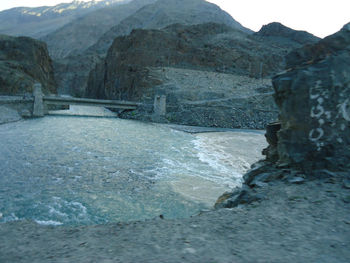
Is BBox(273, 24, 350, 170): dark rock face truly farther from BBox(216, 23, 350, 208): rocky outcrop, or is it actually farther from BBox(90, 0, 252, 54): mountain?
BBox(90, 0, 252, 54): mountain

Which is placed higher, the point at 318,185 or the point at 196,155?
the point at 318,185

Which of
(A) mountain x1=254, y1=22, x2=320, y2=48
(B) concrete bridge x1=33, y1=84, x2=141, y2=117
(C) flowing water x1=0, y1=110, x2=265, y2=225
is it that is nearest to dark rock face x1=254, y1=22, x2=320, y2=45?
(A) mountain x1=254, y1=22, x2=320, y2=48

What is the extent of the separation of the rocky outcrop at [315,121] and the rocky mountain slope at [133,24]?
12200 centimetres

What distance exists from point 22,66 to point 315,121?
69460 millimetres

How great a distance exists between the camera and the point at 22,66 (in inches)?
2438

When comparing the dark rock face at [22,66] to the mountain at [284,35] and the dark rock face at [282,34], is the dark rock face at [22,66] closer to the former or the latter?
the mountain at [284,35]

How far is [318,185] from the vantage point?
5.71 m

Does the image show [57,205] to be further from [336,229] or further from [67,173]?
[336,229]

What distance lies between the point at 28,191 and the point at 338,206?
31.0 feet

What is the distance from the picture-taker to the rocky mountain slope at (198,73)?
41219 millimetres

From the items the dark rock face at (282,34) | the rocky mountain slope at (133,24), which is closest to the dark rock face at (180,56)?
the dark rock face at (282,34)

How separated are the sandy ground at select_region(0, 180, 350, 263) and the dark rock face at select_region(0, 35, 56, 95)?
59.0 metres

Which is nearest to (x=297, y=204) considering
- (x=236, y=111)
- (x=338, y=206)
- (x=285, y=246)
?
(x=338, y=206)

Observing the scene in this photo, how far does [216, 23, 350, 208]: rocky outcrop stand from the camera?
6.16m
